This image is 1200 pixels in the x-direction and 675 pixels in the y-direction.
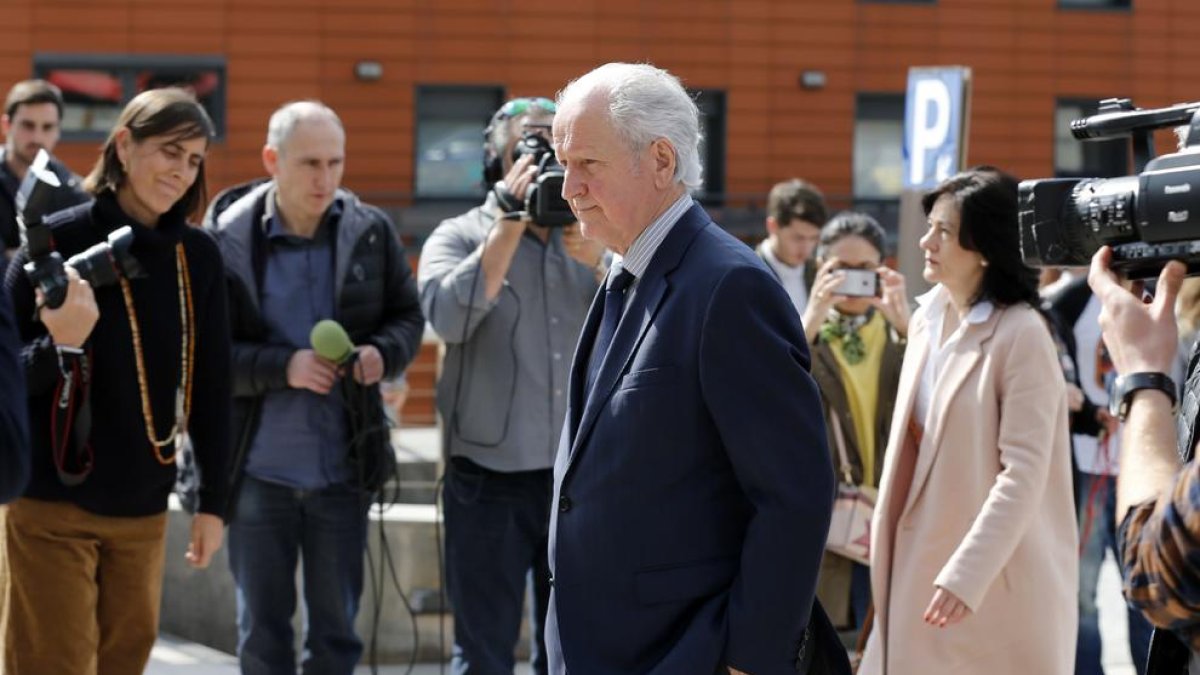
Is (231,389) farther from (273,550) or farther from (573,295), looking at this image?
(573,295)

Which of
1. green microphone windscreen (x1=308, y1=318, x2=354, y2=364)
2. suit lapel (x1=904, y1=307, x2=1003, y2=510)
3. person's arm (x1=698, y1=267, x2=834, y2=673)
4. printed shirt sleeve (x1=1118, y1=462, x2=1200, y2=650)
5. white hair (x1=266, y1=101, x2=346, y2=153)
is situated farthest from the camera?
white hair (x1=266, y1=101, x2=346, y2=153)

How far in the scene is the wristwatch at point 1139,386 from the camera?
9.40 ft

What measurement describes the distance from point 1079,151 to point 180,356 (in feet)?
85.8

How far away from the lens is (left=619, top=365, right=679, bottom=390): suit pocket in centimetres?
359

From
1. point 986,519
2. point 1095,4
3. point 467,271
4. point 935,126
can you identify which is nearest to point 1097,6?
point 1095,4

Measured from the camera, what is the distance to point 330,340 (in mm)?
6039

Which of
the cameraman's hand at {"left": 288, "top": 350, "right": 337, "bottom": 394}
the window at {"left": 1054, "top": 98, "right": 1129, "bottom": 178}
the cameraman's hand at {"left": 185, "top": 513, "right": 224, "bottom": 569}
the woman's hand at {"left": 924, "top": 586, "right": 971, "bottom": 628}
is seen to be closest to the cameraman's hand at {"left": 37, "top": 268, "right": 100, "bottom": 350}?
the cameraman's hand at {"left": 185, "top": 513, "right": 224, "bottom": 569}

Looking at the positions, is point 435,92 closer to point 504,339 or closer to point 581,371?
point 504,339

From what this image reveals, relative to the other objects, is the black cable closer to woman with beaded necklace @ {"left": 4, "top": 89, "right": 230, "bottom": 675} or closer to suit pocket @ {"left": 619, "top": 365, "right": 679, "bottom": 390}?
woman with beaded necklace @ {"left": 4, "top": 89, "right": 230, "bottom": 675}

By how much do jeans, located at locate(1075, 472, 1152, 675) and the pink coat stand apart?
2.24 m

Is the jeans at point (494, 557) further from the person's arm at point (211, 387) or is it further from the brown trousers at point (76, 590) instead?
the brown trousers at point (76, 590)

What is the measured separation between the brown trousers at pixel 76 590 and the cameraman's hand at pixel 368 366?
1.09m

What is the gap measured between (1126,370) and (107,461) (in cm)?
318

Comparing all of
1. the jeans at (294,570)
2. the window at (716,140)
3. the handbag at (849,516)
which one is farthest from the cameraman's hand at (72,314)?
the window at (716,140)
